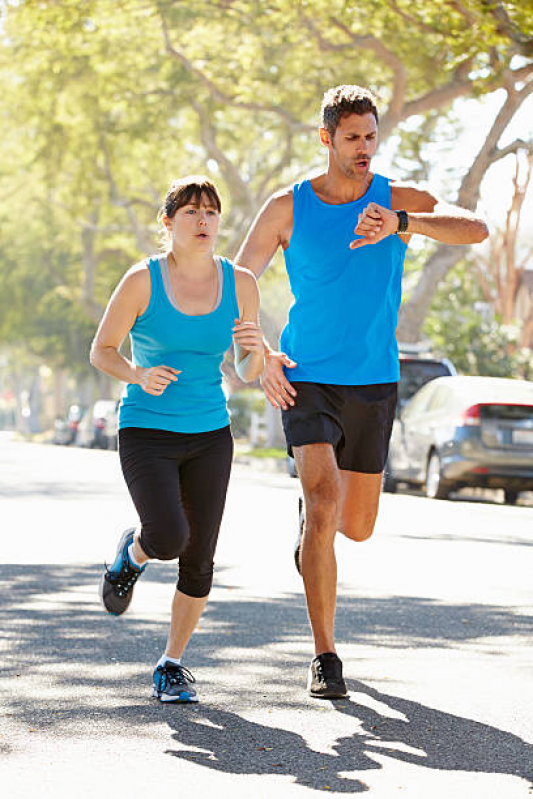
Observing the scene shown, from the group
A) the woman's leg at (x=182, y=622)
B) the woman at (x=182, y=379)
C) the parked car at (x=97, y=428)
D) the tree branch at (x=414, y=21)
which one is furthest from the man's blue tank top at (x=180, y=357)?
the parked car at (x=97, y=428)

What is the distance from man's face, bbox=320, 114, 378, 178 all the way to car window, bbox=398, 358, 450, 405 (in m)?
16.2

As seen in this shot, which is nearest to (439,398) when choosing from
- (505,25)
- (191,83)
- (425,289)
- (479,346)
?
(505,25)

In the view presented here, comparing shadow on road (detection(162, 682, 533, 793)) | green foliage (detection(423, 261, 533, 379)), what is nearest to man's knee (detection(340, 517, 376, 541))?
shadow on road (detection(162, 682, 533, 793))

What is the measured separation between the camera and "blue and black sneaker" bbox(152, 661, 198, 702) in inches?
237

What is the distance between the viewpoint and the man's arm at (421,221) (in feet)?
19.7

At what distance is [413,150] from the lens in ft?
115

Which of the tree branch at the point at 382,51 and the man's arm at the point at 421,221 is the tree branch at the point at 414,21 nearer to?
the tree branch at the point at 382,51

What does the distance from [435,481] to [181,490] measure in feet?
42.3

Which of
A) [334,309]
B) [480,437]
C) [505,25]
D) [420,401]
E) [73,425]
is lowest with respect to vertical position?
[73,425]

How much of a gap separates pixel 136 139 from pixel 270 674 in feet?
105

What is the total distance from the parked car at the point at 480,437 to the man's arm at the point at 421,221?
11602 mm

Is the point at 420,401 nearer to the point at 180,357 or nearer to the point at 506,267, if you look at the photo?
the point at 180,357

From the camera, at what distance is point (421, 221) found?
20.2ft

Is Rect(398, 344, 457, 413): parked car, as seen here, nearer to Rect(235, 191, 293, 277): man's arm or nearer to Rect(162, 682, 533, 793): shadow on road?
Rect(235, 191, 293, 277): man's arm
